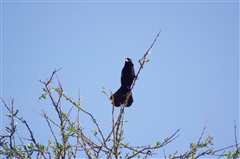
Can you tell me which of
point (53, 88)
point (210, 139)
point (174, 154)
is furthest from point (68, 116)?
point (210, 139)

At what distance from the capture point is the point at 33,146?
112 inches

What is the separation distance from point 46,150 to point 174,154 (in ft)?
4.01

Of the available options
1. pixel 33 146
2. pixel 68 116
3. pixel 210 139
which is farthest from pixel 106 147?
pixel 210 139

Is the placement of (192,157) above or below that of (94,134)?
below

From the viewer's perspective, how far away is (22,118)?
314cm

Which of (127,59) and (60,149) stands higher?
(127,59)

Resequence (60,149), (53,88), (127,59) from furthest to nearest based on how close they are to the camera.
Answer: (127,59), (53,88), (60,149)

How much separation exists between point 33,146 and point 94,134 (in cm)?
84

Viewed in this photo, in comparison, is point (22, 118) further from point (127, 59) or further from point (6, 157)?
point (127, 59)

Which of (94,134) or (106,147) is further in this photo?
(94,134)

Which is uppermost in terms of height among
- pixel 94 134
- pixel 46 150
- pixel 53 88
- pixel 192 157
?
pixel 53 88

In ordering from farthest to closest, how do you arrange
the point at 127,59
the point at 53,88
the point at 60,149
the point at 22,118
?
the point at 127,59
the point at 53,88
the point at 22,118
the point at 60,149

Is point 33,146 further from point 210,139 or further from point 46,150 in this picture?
point 210,139

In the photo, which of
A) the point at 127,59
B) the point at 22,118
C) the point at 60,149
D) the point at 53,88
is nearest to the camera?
the point at 60,149
